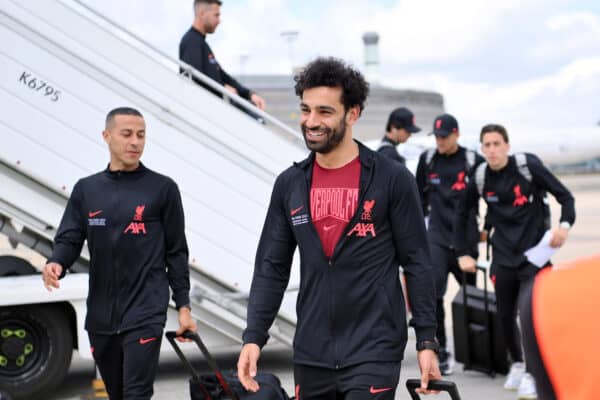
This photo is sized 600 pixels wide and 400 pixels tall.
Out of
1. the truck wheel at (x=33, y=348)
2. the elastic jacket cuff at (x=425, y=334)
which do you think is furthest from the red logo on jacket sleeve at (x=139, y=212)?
the truck wheel at (x=33, y=348)

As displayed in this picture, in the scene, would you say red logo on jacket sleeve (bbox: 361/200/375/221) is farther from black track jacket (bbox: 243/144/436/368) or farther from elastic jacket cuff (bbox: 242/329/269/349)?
elastic jacket cuff (bbox: 242/329/269/349)

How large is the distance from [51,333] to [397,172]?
412 cm

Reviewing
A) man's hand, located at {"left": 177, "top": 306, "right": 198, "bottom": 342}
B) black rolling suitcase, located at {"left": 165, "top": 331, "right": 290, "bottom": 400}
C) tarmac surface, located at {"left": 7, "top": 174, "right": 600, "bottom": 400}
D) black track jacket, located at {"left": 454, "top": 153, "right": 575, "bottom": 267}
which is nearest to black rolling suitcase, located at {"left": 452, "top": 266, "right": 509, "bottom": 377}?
tarmac surface, located at {"left": 7, "top": 174, "right": 600, "bottom": 400}

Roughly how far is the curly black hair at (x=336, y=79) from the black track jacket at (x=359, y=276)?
0.23 meters

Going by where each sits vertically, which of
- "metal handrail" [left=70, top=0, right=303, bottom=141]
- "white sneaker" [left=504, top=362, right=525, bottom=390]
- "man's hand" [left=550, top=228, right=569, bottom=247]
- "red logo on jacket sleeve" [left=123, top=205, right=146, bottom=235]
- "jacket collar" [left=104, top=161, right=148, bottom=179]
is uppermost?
"metal handrail" [left=70, top=0, right=303, bottom=141]

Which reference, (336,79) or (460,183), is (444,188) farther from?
(336,79)

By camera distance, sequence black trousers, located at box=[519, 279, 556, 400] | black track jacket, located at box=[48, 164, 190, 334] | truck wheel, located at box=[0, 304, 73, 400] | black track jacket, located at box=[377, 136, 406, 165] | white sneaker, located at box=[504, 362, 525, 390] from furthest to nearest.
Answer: black track jacket, located at box=[377, 136, 406, 165]
white sneaker, located at box=[504, 362, 525, 390]
truck wheel, located at box=[0, 304, 73, 400]
black track jacket, located at box=[48, 164, 190, 334]
black trousers, located at box=[519, 279, 556, 400]

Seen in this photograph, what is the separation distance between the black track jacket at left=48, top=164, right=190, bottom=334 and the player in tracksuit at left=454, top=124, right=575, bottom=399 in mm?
3014

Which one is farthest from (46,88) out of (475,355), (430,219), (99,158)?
(475,355)

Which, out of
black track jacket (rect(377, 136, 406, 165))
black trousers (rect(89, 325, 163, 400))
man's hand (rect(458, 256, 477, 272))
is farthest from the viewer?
black track jacket (rect(377, 136, 406, 165))

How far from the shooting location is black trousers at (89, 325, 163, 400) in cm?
515

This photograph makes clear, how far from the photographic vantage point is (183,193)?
7691 mm

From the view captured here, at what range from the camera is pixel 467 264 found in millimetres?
7945

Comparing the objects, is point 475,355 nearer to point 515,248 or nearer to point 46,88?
point 515,248
